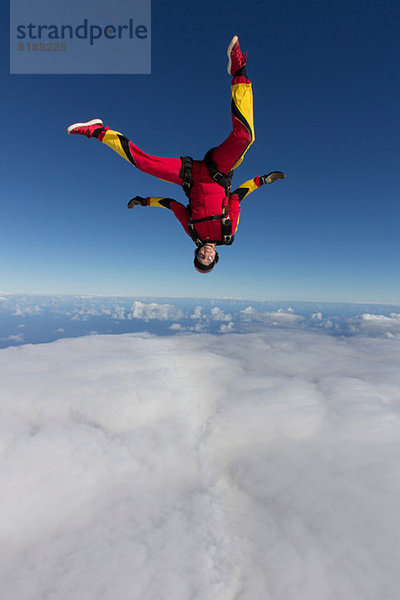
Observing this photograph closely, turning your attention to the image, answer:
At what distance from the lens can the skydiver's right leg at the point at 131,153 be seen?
340cm

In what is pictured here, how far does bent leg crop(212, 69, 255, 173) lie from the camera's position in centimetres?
299

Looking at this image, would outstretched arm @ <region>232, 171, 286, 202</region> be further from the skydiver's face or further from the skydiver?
the skydiver's face

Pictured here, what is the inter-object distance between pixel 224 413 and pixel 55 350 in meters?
29.2

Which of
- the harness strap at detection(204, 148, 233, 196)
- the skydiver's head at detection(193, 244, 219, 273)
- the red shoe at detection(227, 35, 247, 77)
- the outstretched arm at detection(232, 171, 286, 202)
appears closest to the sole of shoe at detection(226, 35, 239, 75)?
the red shoe at detection(227, 35, 247, 77)

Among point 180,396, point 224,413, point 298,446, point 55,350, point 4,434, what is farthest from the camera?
point 55,350

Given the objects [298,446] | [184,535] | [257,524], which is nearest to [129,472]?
[184,535]

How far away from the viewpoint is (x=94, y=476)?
1399 cm

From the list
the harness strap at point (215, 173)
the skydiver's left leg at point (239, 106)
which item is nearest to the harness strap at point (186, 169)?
the harness strap at point (215, 173)

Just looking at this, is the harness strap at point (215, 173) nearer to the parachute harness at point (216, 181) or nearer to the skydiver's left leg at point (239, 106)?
the parachute harness at point (216, 181)

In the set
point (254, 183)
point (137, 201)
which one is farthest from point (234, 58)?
point (137, 201)

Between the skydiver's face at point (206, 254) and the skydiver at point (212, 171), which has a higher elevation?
the skydiver at point (212, 171)

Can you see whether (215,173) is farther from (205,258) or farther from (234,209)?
(205,258)

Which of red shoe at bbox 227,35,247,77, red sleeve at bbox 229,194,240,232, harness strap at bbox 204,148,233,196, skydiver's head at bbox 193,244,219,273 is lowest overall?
skydiver's head at bbox 193,244,219,273

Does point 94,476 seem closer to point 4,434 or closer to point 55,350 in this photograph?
point 4,434
